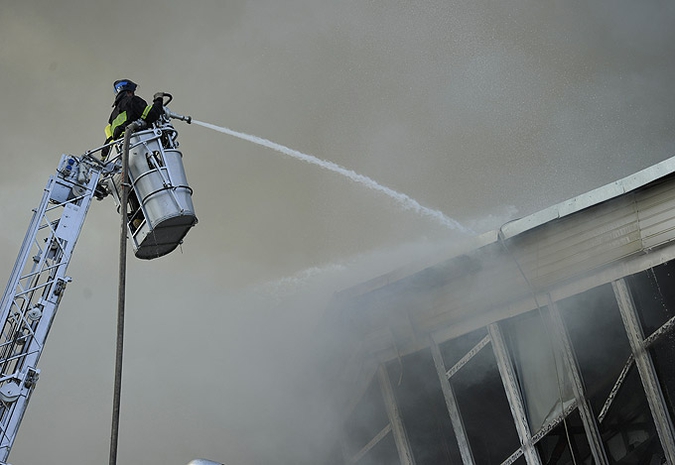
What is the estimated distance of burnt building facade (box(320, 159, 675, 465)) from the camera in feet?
23.3

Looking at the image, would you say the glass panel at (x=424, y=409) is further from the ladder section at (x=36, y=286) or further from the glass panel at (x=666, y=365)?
the ladder section at (x=36, y=286)

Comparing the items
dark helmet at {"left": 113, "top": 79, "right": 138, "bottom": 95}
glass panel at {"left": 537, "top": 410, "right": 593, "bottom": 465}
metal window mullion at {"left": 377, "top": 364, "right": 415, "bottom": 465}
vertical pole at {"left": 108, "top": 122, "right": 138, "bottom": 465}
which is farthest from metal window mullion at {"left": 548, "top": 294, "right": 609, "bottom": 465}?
dark helmet at {"left": 113, "top": 79, "right": 138, "bottom": 95}

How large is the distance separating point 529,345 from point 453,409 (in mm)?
1002

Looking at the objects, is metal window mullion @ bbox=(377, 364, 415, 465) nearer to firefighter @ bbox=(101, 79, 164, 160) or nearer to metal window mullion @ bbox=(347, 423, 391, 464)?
metal window mullion @ bbox=(347, 423, 391, 464)

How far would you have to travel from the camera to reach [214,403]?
10.1 metres

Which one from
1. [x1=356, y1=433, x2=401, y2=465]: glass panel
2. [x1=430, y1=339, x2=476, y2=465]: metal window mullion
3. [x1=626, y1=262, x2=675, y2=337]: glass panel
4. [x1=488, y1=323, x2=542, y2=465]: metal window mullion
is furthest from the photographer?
[x1=356, y1=433, x2=401, y2=465]: glass panel

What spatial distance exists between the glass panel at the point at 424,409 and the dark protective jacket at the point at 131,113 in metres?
3.45

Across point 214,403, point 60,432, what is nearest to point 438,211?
point 214,403

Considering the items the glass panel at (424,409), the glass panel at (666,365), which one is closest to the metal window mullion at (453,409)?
the glass panel at (424,409)

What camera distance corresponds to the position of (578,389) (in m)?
7.45

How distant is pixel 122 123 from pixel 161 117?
12.8 inches

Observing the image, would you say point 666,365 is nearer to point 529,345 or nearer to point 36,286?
point 529,345

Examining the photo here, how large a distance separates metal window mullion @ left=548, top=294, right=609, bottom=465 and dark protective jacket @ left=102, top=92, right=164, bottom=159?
12.2 feet

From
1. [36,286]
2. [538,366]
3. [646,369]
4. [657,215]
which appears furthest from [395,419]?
[36,286]
